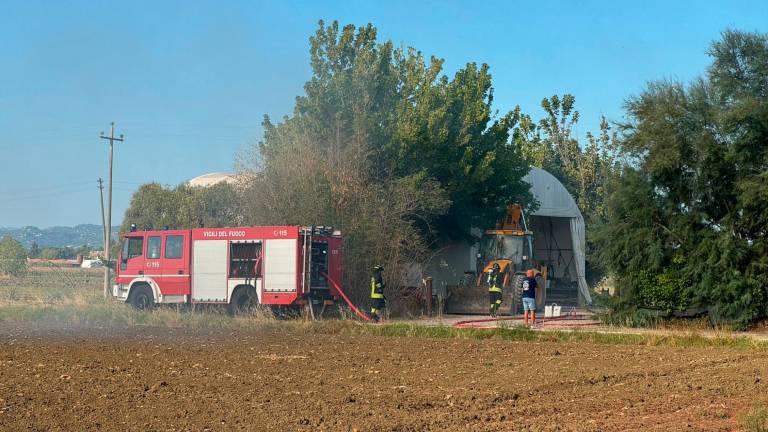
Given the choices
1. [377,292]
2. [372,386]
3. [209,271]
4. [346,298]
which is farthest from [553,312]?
[372,386]

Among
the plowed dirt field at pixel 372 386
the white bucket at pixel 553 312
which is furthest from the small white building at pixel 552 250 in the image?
the plowed dirt field at pixel 372 386

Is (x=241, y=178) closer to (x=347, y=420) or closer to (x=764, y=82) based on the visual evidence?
(x=764, y=82)

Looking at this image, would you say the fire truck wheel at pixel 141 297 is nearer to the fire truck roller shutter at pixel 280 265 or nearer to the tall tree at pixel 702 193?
the fire truck roller shutter at pixel 280 265

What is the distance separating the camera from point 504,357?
56.5 ft

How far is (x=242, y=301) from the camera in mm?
27609

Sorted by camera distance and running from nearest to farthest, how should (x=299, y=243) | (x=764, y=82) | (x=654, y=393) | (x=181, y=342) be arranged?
(x=654, y=393)
(x=181, y=342)
(x=764, y=82)
(x=299, y=243)

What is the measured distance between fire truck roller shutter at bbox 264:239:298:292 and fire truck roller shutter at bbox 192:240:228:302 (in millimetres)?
1567

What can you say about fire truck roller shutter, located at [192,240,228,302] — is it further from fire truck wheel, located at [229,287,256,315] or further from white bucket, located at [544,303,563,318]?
white bucket, located at [544,303,563,318]

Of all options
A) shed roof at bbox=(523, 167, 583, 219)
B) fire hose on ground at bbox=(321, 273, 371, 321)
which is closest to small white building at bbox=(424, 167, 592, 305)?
shed roof at bbox=(523, 167, 583, 219)

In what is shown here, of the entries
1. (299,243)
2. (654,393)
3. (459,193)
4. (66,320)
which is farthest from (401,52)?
(654,393)

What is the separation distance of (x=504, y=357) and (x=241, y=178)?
1852cm

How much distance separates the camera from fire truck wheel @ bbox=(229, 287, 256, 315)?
2734 cm

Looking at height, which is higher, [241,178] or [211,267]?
[241,178]

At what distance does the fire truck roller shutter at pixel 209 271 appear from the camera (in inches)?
1097
